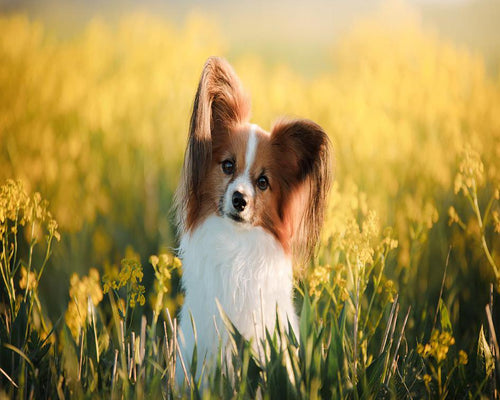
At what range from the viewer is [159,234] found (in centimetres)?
479

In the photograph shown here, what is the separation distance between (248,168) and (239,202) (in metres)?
0.24

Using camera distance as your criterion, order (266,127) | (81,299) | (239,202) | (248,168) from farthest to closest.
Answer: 1. (266,127)
2. (81,299)
3. (248,168)
4. (239,202)

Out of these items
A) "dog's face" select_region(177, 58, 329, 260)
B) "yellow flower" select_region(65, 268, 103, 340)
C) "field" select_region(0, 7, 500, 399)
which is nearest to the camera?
"yellow flower" select_region(65, 268, 103, 340)

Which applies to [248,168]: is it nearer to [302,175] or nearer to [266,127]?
[302,175]

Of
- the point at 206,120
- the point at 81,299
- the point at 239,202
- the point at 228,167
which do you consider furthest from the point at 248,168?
the point at 81,299

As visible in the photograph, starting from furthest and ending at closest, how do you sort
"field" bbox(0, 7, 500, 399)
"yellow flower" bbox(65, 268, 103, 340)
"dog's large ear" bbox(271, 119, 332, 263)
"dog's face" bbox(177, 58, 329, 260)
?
"field" bbox(0, 7, 500, 399) < "dog's large ear" bbox(271, 119, 332, 263) < "dog's face" bbox(177, 58, 329, 260) < "yellow flower" bbox(65, 268, 103, 340)

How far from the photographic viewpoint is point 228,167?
3.06m

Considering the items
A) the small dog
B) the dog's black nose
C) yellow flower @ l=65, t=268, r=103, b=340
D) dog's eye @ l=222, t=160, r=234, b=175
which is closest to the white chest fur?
the small dog

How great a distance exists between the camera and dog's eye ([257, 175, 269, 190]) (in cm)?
306

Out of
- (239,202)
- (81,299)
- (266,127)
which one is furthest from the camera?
(266,127)

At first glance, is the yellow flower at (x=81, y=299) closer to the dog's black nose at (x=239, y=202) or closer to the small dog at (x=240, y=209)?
the small dog at (x=240, y=209)

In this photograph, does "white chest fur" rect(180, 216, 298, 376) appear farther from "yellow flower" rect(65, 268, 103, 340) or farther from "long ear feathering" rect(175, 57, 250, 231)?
"yellow flower" rect(65, 268, 103, 340)

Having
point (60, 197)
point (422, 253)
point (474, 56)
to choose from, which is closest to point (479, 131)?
point (474, 56)

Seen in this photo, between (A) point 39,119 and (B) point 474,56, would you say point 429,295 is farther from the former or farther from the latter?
(A) point 39,119
